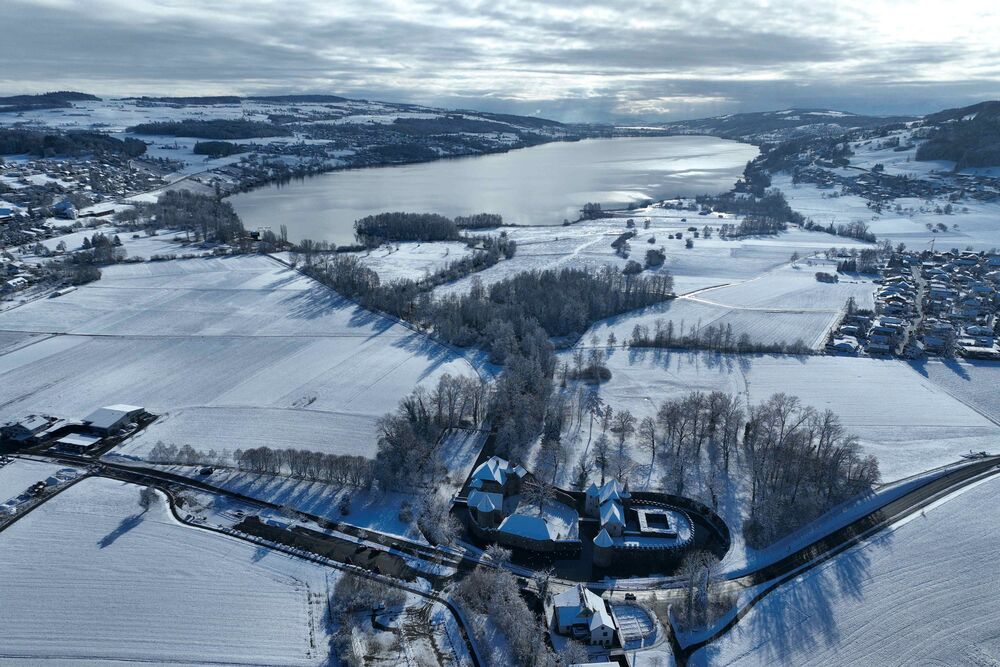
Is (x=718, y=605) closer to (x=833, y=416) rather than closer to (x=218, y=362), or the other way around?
(x=833, y=416)

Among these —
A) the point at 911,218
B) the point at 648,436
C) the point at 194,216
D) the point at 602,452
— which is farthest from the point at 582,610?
the point at 911,218

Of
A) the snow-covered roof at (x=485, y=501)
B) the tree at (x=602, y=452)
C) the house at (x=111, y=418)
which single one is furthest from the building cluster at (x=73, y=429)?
the tree at (x=602, y=452)

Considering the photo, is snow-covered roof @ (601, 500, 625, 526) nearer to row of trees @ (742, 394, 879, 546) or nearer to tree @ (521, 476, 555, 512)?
tree @ (521, 476, 555, 512)

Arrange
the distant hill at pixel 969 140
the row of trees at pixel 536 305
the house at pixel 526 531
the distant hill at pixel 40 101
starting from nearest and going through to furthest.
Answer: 1. the house at pixel 526 531
2. the row of trees at pixel 536 305
3. the distant hill at pixel 969 140
4. the distant hill at pixel 40 101

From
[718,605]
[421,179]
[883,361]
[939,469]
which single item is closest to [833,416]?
[939,469]

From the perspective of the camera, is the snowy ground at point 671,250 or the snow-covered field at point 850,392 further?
the snowy ground at point 671,250

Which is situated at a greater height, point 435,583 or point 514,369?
point 514,369

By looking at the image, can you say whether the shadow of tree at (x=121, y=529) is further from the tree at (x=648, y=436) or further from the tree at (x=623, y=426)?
the tree at (x=648, y=436)
